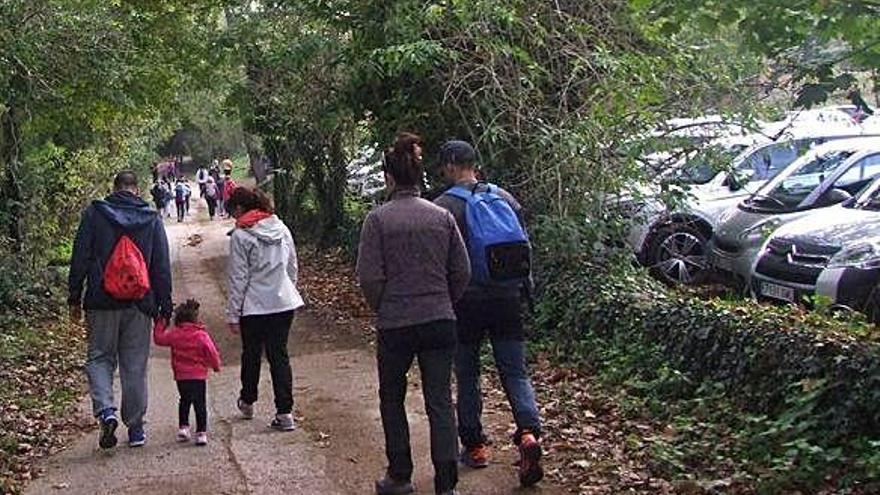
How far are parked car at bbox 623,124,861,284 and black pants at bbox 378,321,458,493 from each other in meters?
6.04

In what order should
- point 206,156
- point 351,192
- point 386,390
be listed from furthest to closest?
1. point 206,156
2. point 351,192
3. point 386,390

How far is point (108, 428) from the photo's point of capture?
25.7 feet

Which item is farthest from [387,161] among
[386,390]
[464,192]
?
[386,390]

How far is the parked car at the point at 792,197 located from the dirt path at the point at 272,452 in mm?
4474

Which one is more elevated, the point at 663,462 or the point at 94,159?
the point at 94,159

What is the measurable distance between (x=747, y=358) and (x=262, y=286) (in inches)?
130

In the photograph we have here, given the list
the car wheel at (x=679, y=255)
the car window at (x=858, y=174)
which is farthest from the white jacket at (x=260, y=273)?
the car window at (x=858, y=174)

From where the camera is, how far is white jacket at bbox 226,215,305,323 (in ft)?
26.3

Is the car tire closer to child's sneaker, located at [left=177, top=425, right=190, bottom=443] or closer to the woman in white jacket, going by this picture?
the woman in white jacket

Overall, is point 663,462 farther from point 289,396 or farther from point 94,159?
point 94,159

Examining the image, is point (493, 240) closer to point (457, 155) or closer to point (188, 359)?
point (457, 155)

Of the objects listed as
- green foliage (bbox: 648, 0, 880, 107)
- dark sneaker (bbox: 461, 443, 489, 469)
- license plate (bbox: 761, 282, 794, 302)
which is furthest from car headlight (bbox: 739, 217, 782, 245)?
dark sneaker (bbox: 461, 443, 489, 469)

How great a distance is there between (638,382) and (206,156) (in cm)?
6102

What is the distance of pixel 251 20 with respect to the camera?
17.1 metres
